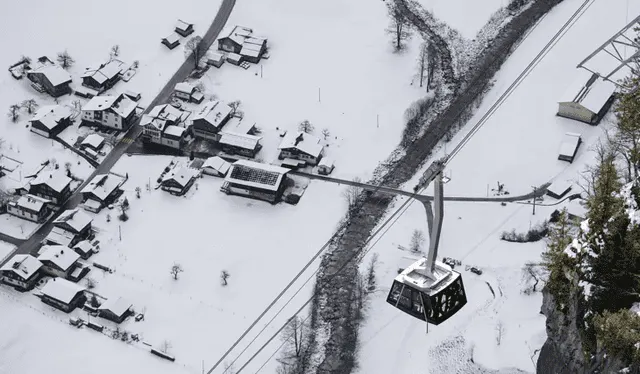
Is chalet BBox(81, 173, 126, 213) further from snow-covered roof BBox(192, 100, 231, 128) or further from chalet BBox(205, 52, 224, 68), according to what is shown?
chalet BBox(205, 52, 224, 68)

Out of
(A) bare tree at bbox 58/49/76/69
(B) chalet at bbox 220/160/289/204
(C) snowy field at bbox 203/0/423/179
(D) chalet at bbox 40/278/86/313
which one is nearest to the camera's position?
(D) chalet at bbox 40/278/86/313

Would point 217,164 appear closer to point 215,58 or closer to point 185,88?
point 185,88

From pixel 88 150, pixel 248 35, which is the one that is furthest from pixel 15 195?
pixel 248 35

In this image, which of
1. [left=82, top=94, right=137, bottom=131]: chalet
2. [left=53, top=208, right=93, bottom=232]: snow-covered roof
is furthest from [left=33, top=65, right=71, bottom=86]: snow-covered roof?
[left=53, top=208, right=93, bottom=232]: snow-covered roof

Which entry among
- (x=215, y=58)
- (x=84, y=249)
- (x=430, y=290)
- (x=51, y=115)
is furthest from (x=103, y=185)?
(x=430, y=290)

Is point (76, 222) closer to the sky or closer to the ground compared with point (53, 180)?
closer to the ground

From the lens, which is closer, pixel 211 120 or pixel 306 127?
pixel 211 120

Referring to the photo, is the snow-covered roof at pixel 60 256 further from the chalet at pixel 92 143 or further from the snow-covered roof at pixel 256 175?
the snow-covered roof at pixel 256 175
